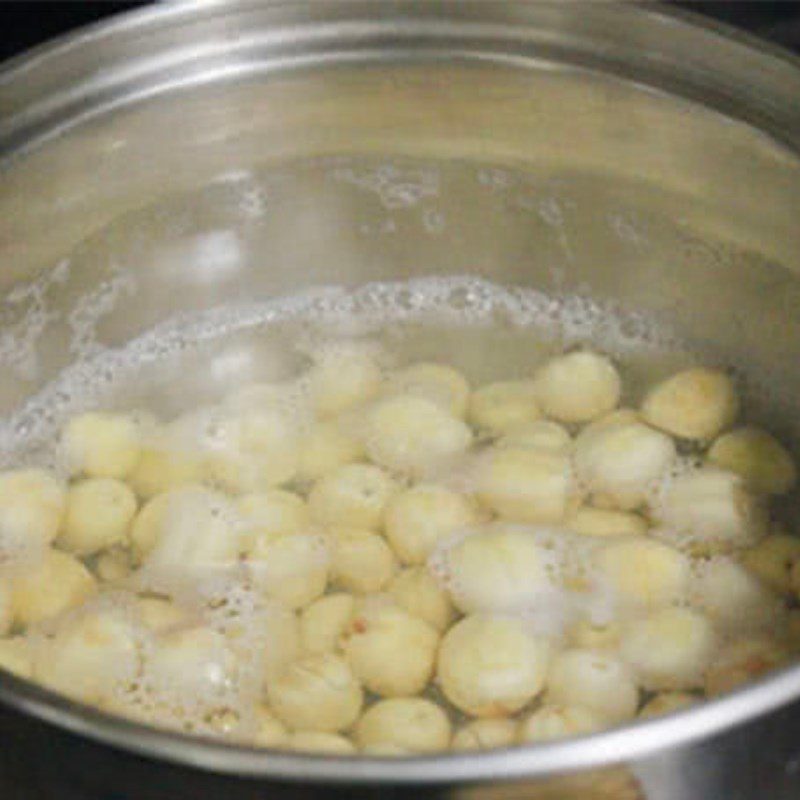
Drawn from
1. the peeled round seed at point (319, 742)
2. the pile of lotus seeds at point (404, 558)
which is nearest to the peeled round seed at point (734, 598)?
the pile of lotus seeds at point (404, 558)

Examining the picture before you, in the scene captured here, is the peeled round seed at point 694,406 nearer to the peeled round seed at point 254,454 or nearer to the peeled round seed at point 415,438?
the peeled round seed at point 415,438

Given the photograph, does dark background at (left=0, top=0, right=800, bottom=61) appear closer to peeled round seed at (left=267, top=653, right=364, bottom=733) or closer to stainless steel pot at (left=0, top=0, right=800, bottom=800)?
stainless steel pot at (left=0, top=0, right=800, bottom=800)

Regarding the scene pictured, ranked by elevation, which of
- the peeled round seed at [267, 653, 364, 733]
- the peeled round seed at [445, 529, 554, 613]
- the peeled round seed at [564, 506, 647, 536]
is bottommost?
A: the peeled round seed at [267, 653, 364, 733]

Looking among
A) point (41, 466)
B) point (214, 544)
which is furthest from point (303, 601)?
point (41, 466)

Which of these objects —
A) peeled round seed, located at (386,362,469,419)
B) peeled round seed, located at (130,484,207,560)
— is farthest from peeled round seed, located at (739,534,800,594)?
peeled round seed, located at (130,484,207,560)

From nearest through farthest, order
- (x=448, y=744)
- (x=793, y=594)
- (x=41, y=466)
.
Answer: (x=448, y=744), (x=793, y=594), (x=41, y=466)

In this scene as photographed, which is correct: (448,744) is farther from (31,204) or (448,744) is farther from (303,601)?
(31,204)
